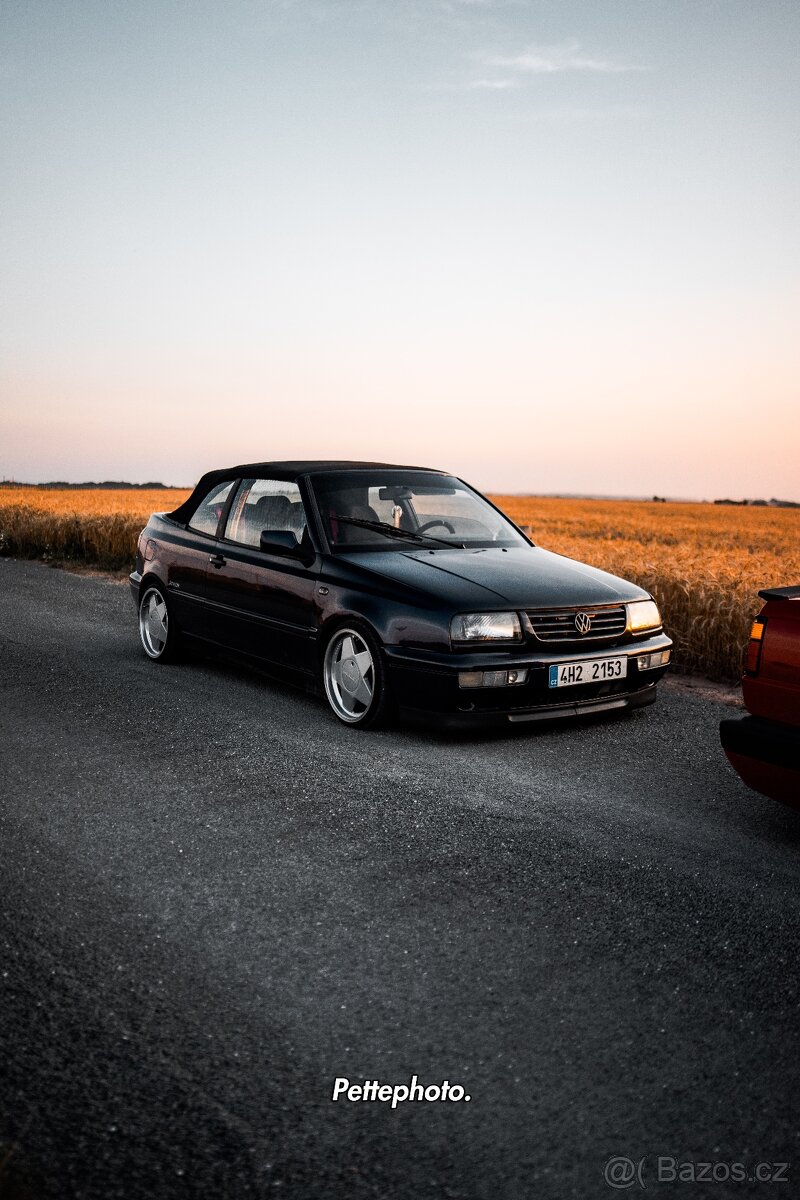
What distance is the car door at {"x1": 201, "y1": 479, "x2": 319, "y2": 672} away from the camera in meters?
6.61

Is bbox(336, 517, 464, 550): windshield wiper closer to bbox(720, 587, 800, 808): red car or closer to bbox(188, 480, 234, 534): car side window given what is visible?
bbox(188, 480, 234, 534): car side window

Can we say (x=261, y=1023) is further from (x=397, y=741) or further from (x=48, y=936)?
(x=397, y=741)

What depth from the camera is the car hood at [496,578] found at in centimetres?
593

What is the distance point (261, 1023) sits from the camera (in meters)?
2.82

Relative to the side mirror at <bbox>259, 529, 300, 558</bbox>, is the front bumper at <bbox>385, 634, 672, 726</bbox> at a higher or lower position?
lower

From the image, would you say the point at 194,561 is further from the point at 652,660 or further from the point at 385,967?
the point at 385,967

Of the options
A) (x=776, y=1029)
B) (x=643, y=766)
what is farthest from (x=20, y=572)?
(x=776, y=1029)

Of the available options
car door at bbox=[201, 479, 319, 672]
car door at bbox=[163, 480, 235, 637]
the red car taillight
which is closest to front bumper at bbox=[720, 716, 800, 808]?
the red car taillight

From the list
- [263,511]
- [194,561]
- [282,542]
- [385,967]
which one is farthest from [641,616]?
[385,967]

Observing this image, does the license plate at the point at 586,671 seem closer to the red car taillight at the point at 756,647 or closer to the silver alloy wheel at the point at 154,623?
the red car taillight at the point at 756,647

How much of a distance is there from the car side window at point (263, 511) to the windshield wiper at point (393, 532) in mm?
339

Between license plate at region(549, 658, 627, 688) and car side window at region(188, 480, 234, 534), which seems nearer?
license plate at region(549, 658, 627, 688)

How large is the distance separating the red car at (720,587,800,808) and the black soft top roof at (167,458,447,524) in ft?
12.2

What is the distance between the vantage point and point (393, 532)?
6.92 m
